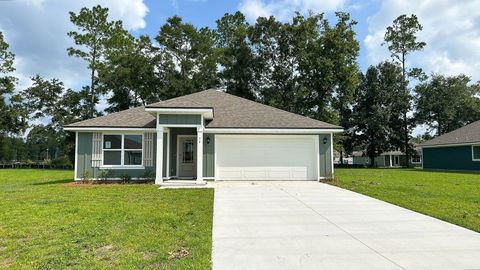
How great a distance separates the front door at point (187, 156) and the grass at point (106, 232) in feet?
20.9

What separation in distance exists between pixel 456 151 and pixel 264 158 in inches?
793

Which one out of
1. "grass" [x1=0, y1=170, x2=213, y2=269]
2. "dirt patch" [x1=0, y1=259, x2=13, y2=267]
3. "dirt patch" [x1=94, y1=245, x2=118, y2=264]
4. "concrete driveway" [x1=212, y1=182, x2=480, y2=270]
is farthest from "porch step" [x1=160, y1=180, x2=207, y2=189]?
"dirt patch" [x1=0, y1=259, x2=13, y2=267]

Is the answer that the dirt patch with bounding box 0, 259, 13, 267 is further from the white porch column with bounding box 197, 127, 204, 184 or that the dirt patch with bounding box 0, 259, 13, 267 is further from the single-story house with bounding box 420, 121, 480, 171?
the single-story house with bounding box 420, 121, 480, 171

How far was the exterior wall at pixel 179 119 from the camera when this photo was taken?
13.8 meters

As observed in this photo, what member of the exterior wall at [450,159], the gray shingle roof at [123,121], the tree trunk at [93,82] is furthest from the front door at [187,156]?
the tree trunk at [93,82]

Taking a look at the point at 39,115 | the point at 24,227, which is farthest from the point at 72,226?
the point at 39,115

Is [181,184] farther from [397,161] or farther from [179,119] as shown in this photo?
[397,161]

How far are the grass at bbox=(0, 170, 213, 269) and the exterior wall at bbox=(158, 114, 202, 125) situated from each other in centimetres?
448

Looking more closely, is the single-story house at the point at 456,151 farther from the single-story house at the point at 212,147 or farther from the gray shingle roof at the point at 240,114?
the single-story house at the point at 212,147

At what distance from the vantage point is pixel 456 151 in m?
27.3

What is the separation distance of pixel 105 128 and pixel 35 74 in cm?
3132

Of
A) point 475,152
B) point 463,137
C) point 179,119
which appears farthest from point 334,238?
point 463,137

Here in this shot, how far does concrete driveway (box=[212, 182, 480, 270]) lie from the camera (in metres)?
4.62

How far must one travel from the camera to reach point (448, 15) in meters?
16.8
